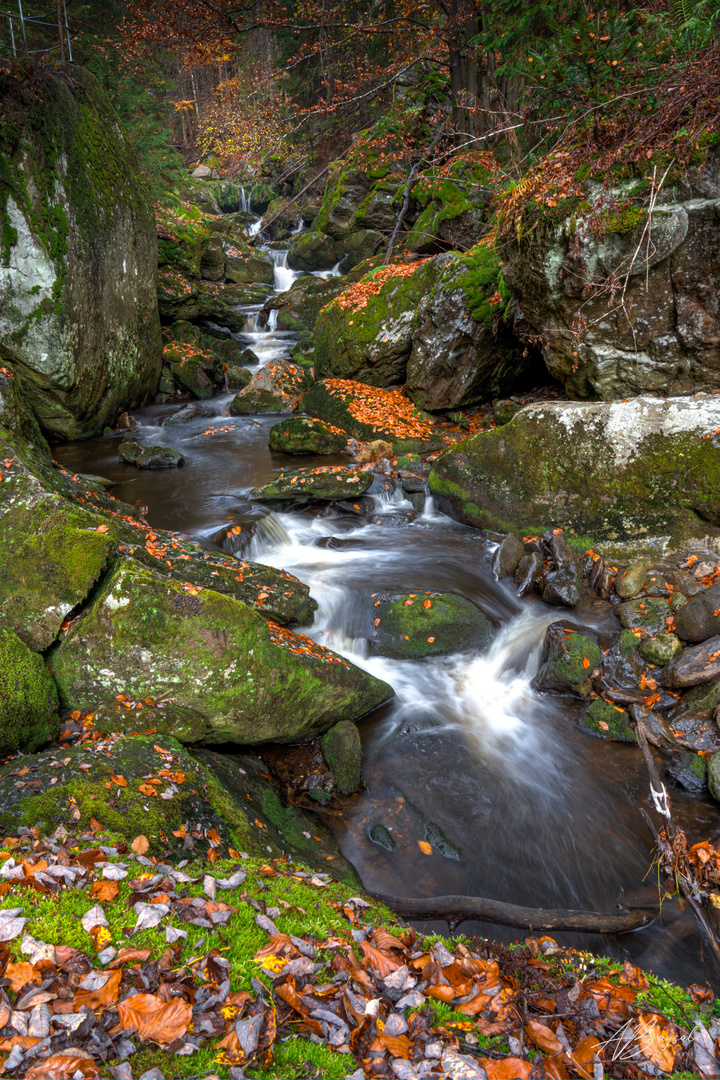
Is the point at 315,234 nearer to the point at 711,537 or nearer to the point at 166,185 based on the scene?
the point at 166,185

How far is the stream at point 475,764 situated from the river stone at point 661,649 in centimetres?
57

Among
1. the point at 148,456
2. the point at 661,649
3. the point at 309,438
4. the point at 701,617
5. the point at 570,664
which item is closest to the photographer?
the point at 701,617

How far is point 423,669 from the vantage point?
22.5ft

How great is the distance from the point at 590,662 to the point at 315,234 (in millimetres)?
22029

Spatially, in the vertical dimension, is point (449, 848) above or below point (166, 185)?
below

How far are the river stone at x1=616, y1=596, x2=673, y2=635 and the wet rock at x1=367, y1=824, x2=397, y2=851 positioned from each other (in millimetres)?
3866

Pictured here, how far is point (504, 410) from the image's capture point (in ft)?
39.3

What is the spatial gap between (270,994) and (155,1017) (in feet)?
1.37

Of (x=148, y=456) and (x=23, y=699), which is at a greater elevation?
(x=148, y=456)

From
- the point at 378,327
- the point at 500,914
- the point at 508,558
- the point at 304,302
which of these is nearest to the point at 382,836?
the point at 500,914

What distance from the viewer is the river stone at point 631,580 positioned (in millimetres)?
7262

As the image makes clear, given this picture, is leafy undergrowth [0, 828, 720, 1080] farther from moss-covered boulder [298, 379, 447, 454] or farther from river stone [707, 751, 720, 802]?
moss-covered boulder [298, 379, 447, 454]

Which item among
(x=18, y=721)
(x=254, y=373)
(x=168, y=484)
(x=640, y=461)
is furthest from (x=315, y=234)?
(x=18, y=721)

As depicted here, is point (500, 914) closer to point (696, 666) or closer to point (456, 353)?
point (696, 666)
